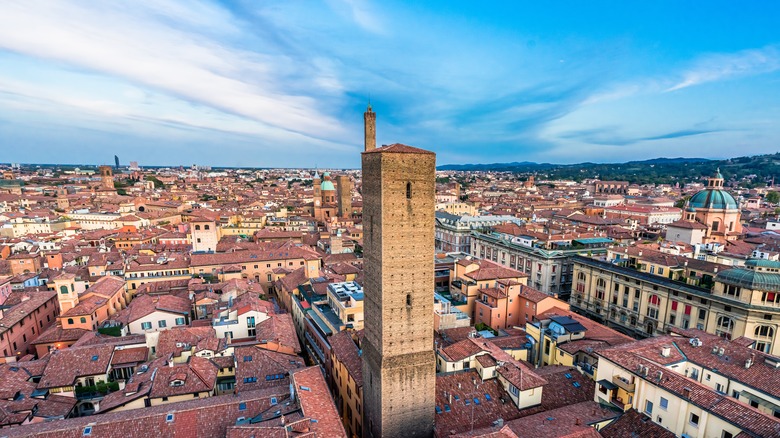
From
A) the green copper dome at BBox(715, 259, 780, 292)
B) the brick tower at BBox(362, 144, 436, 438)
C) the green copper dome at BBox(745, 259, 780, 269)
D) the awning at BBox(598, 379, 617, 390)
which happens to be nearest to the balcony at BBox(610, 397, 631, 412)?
the awning at BBox(598, 379, 617, 390)

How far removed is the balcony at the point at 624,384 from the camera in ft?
73.5

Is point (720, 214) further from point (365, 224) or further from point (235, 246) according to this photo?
point (235, 246)

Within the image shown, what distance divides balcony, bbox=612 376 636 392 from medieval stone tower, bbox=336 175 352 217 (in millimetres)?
86953

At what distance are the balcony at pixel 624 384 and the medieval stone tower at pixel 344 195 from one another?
285ft

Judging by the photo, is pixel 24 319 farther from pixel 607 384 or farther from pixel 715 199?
pixel 715 199

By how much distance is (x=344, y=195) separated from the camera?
4176 inches

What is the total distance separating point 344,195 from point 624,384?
292 feet

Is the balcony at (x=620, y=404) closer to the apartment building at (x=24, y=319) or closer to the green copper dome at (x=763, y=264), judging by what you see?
the green copper dome at (x=763, y=264)

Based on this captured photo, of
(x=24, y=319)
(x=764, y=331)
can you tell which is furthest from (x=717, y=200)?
(x=24, y=319)

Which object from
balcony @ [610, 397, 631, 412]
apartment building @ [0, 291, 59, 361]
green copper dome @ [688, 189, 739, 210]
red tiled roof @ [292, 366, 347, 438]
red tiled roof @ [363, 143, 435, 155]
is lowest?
apartment building @ [0, 291, 59, 361]

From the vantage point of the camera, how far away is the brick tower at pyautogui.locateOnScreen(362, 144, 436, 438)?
912 inches

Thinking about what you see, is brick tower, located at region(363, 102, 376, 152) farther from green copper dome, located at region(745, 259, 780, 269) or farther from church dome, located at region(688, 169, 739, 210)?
church dome, located at region(688, 169, 739, 210)

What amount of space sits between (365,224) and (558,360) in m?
20.0

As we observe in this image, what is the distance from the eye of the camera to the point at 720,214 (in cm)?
6475
